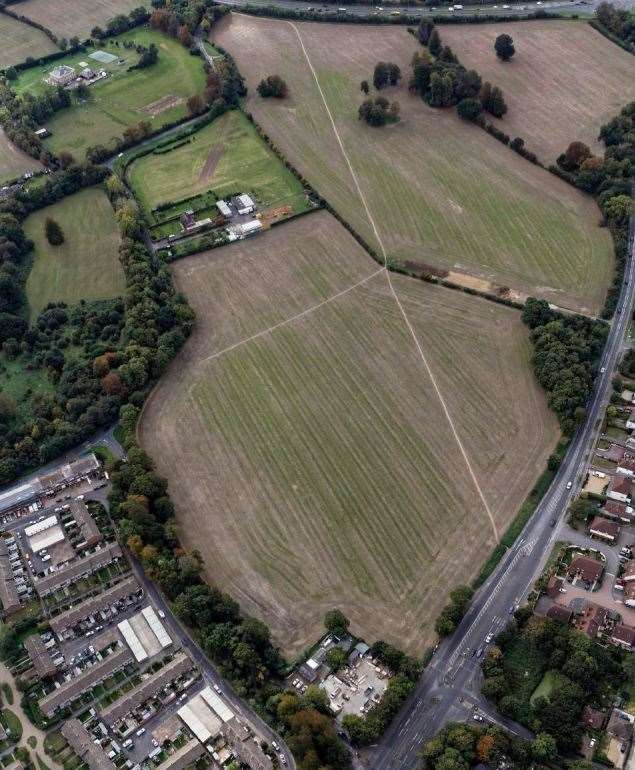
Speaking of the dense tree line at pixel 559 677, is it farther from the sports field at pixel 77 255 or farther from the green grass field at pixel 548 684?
the sports field at pixel 77 255

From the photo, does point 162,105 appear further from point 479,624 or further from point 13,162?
point 479,624

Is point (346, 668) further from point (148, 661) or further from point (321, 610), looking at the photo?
point (148, 661)

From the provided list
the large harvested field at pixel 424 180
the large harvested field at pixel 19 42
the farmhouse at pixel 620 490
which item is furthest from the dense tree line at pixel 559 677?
the large harvested field at pixel 19 42

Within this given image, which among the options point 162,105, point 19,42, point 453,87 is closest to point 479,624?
point 453,87

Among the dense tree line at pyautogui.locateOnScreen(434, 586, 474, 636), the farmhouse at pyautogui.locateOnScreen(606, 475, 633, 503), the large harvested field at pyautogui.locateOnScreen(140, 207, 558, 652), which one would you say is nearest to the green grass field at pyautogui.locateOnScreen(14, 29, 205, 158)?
the large harvested field at pyautogui.locateOnScreen(140, 207, 558, 652)

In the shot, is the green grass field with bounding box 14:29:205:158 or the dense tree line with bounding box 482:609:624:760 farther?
the green grass field with bounding box 14:29:205:158

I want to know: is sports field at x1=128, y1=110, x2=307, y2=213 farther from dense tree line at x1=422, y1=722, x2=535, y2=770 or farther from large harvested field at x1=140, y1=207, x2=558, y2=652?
dense tree line at x1=422, y1=722, x2=535, y2=770
